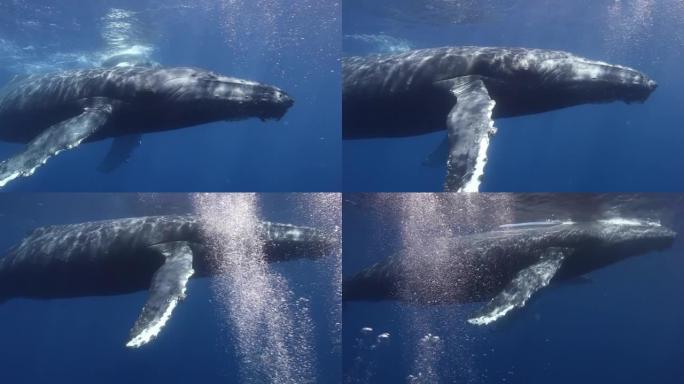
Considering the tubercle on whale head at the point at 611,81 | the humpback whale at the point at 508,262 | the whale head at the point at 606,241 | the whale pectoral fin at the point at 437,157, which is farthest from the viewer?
the whale pectoral fin at the point at 437,157

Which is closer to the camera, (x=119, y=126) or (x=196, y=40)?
(x=119, y=126)

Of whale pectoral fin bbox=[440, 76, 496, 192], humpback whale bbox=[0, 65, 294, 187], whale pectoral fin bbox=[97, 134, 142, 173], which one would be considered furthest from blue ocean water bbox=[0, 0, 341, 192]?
whale pectoral fin bbox=[440, 76, 496, 192]

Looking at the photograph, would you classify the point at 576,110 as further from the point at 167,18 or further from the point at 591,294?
the point at 167,18

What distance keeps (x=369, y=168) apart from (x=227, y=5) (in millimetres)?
18173

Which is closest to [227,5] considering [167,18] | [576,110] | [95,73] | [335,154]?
[167,18]

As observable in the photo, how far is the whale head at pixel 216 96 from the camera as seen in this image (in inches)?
363

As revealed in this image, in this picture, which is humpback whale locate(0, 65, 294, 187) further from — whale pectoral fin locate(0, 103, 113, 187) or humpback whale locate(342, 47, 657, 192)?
humpback whale locate(342, 47, 657, 192)

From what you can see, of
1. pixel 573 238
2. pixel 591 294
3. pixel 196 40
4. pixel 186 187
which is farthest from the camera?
pixel 186 187

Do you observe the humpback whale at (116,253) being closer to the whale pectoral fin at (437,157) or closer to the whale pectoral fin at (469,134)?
the whale pectoral fin at (437,157)

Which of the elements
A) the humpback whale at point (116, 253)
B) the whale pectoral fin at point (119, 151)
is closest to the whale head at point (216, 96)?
the humpback whale at point (116, 253)

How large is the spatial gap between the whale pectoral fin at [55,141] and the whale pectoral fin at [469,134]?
624cm

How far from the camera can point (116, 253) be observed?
34.0 ft

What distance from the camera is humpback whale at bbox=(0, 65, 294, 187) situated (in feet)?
30.1

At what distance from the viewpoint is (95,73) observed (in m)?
10.1
